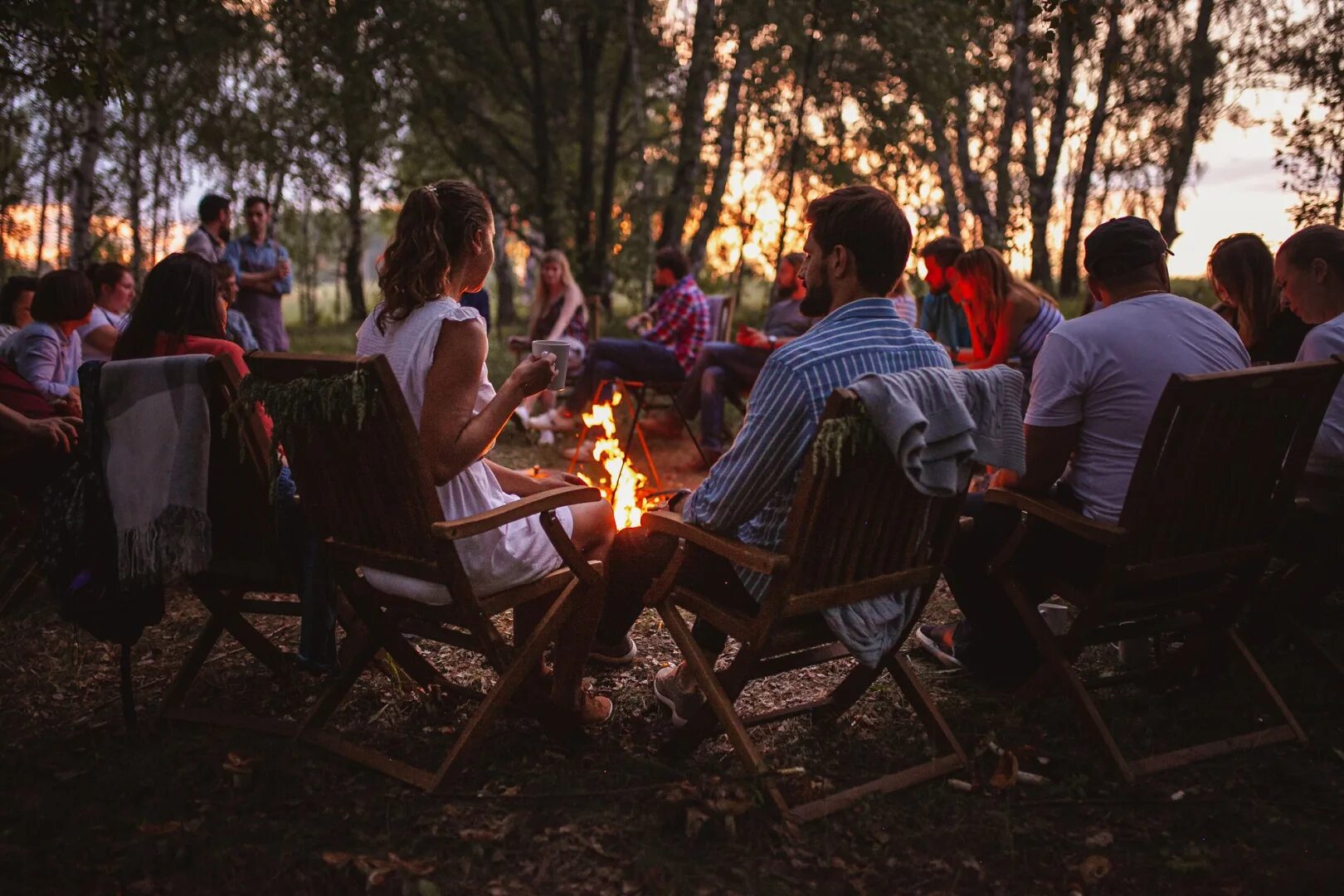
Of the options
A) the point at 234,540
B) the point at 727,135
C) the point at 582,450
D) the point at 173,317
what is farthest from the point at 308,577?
the point at 727,135

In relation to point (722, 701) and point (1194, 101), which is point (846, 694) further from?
point (1194, 101)

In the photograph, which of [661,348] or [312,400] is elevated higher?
[312,400]

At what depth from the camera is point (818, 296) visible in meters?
A: 2.94

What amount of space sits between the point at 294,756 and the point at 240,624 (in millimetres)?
515

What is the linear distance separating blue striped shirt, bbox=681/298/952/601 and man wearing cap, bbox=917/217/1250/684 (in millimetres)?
591

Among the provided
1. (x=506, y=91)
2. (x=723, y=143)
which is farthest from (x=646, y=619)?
(x=506, y=91)

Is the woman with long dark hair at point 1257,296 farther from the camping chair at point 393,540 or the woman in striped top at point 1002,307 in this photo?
the camping chair at point 393,540

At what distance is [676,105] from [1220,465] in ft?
41.0

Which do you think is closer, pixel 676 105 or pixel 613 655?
pixel 613 655

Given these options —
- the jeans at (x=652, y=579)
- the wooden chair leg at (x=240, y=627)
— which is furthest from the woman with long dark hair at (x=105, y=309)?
the jeans at (x=652, y=579)

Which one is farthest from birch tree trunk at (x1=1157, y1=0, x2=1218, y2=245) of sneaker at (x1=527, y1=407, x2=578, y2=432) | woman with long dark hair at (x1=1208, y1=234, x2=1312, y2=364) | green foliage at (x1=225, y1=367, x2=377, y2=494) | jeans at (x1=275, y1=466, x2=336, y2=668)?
green foliage at (x1=225, y1=367, x2=377, y2=494)

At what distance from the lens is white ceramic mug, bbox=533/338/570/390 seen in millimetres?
3254

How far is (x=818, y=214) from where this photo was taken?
2.94 meters

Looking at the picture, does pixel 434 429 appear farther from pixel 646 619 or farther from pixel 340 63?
pixel 340 63
